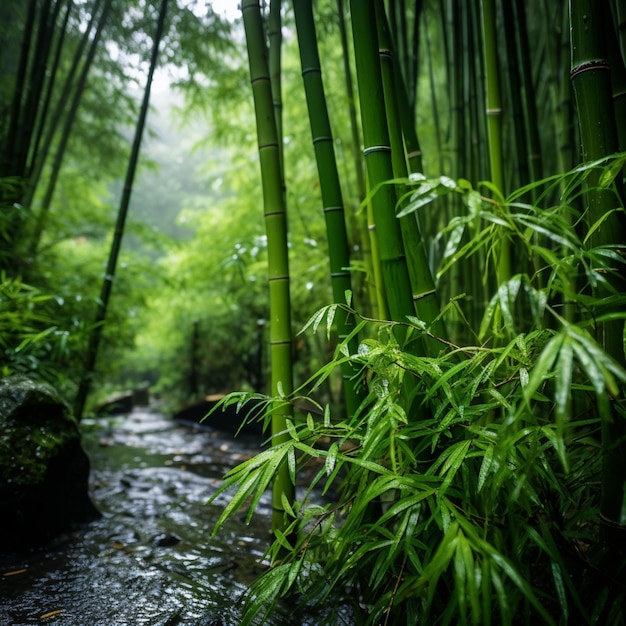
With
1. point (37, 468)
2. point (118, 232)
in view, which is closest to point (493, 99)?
point (37, 468)

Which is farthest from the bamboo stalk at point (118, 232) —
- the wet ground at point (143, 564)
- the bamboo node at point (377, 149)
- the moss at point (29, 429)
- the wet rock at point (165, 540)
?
the bamboo node at point (377, 149)

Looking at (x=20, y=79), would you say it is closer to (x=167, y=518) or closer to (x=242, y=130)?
(x=242, y=130)

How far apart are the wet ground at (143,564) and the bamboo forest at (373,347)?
12mm

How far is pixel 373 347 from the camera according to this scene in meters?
0.85

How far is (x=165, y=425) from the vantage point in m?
4.82

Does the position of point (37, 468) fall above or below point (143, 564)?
above

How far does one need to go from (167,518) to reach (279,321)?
1251mm

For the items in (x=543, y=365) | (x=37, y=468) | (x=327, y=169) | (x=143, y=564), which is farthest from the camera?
(x=37, y=468)

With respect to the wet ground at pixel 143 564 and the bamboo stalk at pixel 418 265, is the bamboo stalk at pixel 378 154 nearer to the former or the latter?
the bamboo stalk at pixel 418 265

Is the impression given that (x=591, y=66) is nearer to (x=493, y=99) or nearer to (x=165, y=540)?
(x=493, y=99)

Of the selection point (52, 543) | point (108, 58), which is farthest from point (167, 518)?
point (108, 58)

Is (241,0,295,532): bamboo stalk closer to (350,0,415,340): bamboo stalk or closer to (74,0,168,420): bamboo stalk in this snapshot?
(350,0,415,340): bamboo stalk

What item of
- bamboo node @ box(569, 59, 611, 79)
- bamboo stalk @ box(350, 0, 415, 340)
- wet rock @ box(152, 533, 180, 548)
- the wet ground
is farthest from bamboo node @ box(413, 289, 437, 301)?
wet rock @ box(152, 533, 180, 548)

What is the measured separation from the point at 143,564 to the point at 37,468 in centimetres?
59
